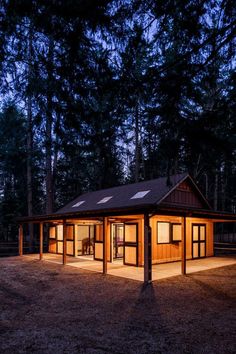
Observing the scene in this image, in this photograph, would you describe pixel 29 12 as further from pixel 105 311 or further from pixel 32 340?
pixel 105 311

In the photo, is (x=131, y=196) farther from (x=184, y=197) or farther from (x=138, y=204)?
(x=138, y=204)

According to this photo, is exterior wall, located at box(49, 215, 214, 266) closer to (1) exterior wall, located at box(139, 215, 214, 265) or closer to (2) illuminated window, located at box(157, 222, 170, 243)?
(1) exterior wall, located at box(139, 215, 214, 265)

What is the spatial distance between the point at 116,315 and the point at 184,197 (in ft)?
33.4

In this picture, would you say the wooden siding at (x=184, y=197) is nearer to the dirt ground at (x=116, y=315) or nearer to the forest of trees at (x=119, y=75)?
the dirt ground at (x=116, y=315)

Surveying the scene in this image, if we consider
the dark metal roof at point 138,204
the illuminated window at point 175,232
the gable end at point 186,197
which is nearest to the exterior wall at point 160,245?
the illuminated window at point 175,232

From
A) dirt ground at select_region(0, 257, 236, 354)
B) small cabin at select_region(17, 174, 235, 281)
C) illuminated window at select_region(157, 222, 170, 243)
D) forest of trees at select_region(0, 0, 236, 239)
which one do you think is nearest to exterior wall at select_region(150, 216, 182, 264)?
small cabin at select_region(17, 174, 235, 281)

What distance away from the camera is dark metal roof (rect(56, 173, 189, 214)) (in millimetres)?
13384

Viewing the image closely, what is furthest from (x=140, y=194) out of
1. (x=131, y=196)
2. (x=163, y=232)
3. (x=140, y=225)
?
(x=163, y=232)

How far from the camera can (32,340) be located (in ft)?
16.2

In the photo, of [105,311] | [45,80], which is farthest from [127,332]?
[45,80]

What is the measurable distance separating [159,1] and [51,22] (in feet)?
4.94

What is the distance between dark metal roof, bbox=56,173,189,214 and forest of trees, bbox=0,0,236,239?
735cm

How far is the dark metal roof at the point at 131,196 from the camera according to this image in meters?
13.4

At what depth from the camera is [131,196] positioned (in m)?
14.9
